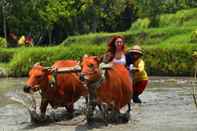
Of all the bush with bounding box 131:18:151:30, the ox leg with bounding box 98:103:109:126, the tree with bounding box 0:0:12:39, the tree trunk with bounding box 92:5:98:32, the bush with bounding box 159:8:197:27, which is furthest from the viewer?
the tree trunk with bounding box 92:5:98:32

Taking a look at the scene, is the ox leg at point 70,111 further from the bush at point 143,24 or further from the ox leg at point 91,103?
the bush at point 143,24

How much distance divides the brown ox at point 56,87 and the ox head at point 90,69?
1.16 m

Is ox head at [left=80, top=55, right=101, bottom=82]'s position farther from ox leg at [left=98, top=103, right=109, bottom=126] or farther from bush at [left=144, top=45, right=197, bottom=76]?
bush at [left=144, top=45, right=197, bottom=76]

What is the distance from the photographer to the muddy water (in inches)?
552

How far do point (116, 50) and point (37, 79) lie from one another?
2409 millimetres

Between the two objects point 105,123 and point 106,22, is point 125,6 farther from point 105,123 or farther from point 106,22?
point 105,123

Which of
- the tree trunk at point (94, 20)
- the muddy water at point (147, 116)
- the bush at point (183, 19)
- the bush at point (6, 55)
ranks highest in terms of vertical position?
the muddy water at point (147, 116)

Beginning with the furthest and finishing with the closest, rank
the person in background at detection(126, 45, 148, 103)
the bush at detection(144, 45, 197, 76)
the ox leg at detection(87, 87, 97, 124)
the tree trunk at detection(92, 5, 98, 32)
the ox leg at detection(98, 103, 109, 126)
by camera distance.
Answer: the tree trunk at detection(92, 5, 98, 32) → the bush at detection(144, 45, 197, 76) → the person in background at detection(126, 45, 148, 103) → the ox leg at detection(98, 103, 109, 126) → the ox leg at detection(87, 87, 97, 124)

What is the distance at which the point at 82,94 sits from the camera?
15297 millimetres

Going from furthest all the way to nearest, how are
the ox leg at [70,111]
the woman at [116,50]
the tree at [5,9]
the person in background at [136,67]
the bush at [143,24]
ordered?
the tree at [5,9]
the bush at [143,24]
the person in background at [136,67]
the ox leg at [70,111]
the woman at [116,50]

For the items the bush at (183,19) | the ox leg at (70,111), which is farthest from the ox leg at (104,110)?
the bush at (183,19)

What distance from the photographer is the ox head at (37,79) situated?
45.2 ft

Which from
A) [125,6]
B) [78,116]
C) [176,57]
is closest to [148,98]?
[78,116]

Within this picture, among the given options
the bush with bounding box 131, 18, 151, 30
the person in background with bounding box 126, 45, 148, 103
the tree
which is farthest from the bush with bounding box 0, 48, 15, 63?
the person in background with bounding box 126, 45, 148, 103
